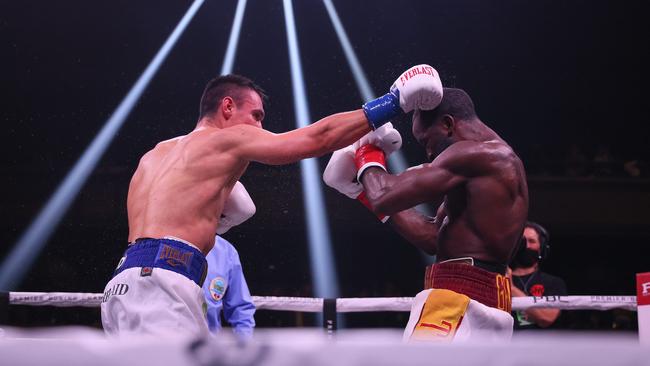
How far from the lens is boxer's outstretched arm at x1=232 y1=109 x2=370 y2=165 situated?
228 cm

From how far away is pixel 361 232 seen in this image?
9.38 m

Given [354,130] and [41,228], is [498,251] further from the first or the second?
[41,228]

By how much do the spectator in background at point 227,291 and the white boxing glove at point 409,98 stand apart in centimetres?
128

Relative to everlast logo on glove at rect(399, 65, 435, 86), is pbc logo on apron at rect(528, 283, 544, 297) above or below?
below

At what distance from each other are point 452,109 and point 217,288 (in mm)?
1515

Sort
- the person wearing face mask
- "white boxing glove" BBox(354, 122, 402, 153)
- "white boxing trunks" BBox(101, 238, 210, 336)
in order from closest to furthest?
"white boxing trunks" BBox(101, 238, 210, 336)
"white boxing glove" BBox(354, 122, 402, 153)
the person wearing face mask

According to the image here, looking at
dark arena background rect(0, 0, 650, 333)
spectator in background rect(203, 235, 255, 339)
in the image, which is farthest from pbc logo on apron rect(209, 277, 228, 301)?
dark arena background rect(0, 0, 650, 333)

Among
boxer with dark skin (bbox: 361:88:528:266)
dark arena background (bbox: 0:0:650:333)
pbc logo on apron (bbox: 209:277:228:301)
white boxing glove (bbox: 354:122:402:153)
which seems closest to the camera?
boxer with dark skin (bbox: 361:88:528:266)

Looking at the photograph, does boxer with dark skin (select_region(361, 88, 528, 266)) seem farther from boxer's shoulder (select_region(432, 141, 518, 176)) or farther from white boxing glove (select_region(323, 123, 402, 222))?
white boxing glove (select_region(323, 123, 402, 222))

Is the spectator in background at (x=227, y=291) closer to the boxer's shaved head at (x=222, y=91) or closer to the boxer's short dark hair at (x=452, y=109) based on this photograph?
the boxer's shaved head at (x=222, y=91)

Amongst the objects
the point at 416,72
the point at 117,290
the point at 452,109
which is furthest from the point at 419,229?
the point at 117,290

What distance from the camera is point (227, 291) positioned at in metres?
3.41

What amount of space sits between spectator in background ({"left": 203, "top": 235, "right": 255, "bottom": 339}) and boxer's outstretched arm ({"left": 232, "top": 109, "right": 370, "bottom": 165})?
1.12 m

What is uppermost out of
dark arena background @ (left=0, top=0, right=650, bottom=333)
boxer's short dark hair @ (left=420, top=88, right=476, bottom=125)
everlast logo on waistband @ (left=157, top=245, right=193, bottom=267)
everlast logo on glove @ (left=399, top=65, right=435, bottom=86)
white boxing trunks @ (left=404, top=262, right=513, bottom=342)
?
dark arena background @ (left=0, top=0, right=650, bottom=333)
